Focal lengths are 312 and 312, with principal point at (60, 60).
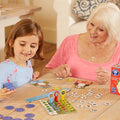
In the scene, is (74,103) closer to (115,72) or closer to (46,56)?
(115,72)

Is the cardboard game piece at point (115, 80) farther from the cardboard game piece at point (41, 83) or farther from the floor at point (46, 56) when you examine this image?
the floor at point (46, 56)

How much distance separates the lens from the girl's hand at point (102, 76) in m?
1.99

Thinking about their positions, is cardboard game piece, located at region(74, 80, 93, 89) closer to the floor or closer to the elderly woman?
the elderly woman

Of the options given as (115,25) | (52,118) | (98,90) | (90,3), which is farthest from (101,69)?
(90,3)

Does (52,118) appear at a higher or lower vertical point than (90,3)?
lower

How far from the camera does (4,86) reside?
6.05 ft

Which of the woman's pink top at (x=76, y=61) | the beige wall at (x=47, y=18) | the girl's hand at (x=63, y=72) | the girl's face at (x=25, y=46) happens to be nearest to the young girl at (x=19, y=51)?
the girl's face at (x=25, y=46)

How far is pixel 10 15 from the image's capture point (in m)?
3.24

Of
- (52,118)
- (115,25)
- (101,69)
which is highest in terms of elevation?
(115,25)

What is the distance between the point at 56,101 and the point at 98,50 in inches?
27.4

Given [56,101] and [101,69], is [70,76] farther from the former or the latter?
[56,101]

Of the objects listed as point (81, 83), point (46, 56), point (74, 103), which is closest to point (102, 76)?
point (81, 83)

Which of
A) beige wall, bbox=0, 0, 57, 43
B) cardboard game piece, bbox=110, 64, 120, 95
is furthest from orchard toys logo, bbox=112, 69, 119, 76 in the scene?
beige wall, bbox=0, 0, 57, 43

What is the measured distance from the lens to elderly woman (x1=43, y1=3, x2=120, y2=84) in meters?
2.20
